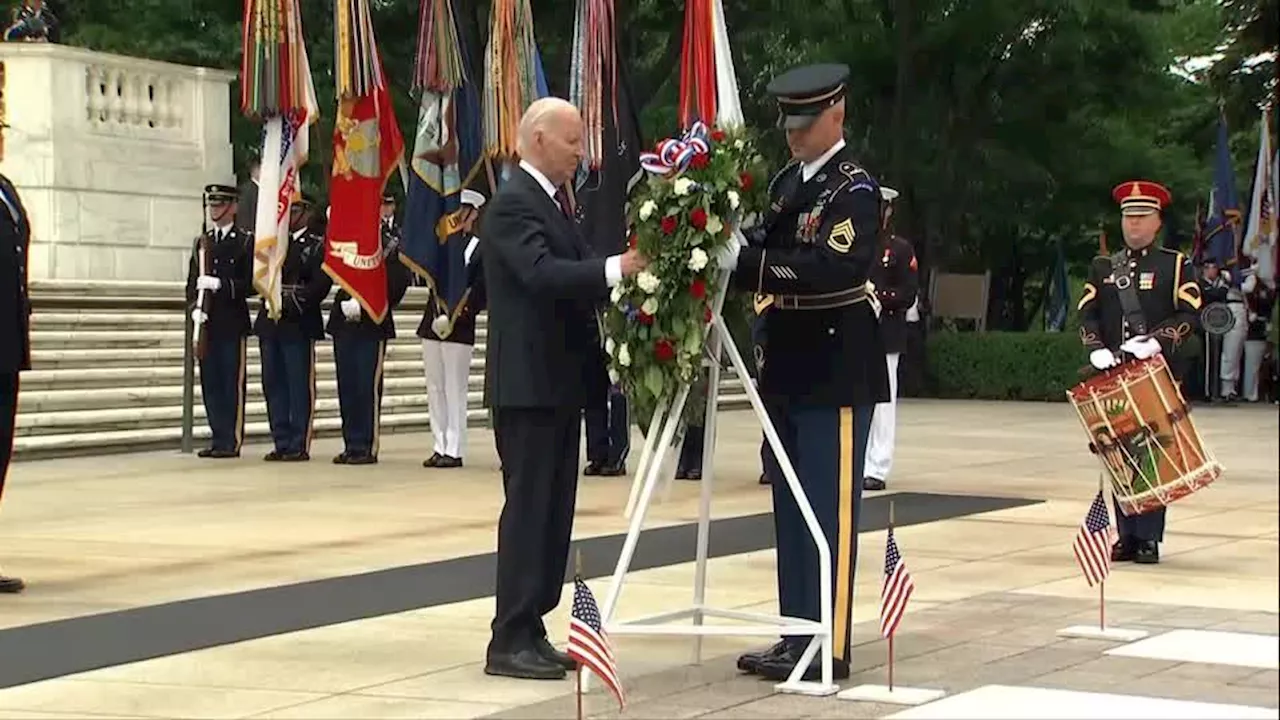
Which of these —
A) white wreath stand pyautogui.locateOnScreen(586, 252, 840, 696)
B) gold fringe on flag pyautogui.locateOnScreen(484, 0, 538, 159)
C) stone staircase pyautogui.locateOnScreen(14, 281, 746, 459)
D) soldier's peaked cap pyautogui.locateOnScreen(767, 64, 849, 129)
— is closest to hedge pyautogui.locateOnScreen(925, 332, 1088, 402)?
stone staircase pyautogui.locateOnScreen(14, 281, 746, 459)

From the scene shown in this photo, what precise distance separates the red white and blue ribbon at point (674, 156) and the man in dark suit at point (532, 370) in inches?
18.6

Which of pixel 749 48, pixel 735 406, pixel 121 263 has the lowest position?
pixel 735 406

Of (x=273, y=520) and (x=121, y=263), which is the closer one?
(x=273, y=520)

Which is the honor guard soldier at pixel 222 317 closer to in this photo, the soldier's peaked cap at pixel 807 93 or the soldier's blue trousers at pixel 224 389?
the soldier's blue trousers at pixel 224 389

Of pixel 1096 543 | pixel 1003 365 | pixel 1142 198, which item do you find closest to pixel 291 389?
pixel 1142 198

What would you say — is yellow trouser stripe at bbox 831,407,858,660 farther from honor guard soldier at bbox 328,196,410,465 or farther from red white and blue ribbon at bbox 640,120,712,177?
honor guard soldier at bbox 328,196,410,465

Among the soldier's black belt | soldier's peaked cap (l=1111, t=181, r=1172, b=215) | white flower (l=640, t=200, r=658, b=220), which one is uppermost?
soldier's peaked cap (l=1111, t=181, r=1172, b=215)

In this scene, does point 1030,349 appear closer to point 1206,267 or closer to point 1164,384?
point 1206,267

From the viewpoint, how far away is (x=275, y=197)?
15.6 metres

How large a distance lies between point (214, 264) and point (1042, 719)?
11974 mm

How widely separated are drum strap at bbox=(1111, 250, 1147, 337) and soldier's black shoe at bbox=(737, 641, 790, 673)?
159 inches

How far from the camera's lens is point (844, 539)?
7801 mm

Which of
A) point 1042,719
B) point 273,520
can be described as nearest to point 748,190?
point 1042,719

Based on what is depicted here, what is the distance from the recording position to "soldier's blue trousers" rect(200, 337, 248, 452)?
1773 centimetres
